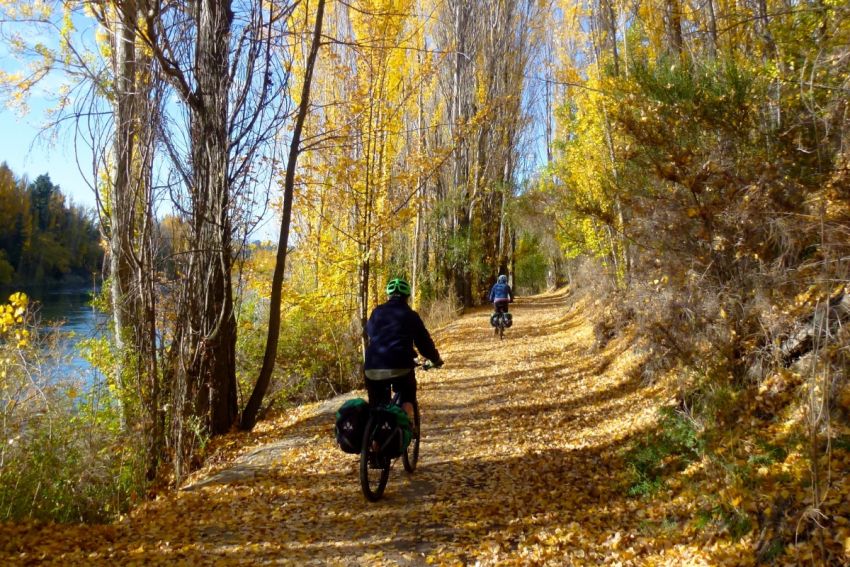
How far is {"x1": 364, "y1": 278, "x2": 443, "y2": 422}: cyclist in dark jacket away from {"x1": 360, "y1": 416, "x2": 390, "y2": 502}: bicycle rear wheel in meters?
0.37

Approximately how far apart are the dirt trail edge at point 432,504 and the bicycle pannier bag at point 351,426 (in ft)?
2.01

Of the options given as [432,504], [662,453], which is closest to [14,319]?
[432,504]

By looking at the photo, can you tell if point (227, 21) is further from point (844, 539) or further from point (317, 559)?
point (844, 539)

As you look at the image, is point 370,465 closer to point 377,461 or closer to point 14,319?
point 377,461

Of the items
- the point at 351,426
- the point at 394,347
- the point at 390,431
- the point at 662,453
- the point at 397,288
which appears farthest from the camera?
the point at 662,453

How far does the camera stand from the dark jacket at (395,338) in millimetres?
4996

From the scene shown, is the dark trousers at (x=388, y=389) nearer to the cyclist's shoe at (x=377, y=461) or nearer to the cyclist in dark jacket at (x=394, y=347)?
the cyclist in dark jacket at (x=394, y=347)

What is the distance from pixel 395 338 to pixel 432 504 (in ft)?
4.87

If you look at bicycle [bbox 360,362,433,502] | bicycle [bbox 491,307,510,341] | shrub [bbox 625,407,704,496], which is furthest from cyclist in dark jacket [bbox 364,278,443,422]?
bicycle [bbox 491,307,510,341]

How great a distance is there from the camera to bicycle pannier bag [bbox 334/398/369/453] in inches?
185

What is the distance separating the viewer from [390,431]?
15.8 feet

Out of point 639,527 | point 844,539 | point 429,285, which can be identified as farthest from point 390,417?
point 429,285

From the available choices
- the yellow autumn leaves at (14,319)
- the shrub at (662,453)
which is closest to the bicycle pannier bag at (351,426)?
the shrub at (662,453)

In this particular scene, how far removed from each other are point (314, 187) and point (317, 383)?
425cm
